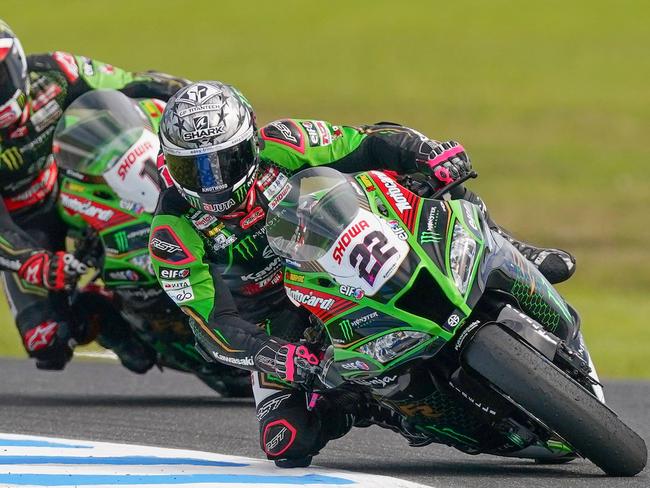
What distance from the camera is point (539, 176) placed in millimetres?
25062

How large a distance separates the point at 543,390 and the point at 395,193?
990mm

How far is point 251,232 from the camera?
6.54 metres

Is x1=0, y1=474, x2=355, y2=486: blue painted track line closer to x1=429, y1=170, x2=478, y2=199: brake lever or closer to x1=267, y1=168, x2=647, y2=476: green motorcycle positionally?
x1=267, y1=168, x2=647, y2=476: green motorcycle

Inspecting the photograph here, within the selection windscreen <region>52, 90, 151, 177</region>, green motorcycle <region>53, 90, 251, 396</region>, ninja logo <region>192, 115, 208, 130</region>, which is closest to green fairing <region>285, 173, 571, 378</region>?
ninja logo <region>192, 115, 208, 130</region>

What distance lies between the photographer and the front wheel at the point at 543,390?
17.2 ft

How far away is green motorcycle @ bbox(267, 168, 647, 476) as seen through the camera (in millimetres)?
5320

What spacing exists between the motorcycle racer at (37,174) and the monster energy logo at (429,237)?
3585 millimetres

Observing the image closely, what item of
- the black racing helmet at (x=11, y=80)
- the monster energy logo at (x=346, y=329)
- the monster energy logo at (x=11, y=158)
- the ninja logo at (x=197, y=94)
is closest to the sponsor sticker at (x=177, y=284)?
the ninja logo at (x=197, y=94)

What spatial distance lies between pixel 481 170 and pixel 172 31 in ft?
72.2

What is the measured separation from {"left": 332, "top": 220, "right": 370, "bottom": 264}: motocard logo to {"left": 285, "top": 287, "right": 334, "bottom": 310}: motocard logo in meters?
0.21

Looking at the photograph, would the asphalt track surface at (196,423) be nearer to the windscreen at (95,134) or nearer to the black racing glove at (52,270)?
the black racing glove at (52,270)

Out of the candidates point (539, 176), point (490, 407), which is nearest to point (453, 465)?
point (490, 407)

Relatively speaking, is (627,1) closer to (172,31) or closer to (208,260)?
(172,31)

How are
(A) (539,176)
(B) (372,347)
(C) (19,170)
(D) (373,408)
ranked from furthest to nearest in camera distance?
(A) (539,176) → (C) (19,170) → (D) (373,408) → (B) (372,347)
